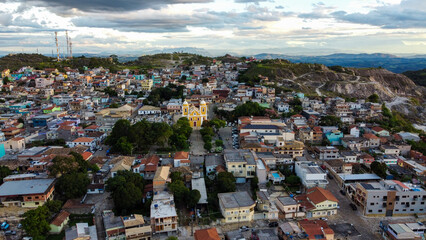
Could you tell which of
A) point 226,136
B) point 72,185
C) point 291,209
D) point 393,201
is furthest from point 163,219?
point 226,136

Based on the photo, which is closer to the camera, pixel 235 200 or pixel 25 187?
pixel 235 200

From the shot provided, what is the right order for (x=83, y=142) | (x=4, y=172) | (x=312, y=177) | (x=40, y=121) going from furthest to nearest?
(x=40, y=121)
(x=83, y=142)
(x=312, y=177)
(x=4, y=172)

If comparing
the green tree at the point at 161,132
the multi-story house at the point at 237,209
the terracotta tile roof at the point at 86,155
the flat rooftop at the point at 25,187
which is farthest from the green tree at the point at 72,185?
the multi-story house at the point at 237,209

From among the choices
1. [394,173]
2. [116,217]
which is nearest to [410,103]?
[394,173]

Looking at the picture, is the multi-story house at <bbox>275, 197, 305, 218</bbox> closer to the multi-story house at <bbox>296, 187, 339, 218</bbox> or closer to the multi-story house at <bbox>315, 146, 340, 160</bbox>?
the multi-story house at <bbox>296, 187, 339, 218</bbox>

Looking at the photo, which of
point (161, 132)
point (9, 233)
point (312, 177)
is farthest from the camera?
point (161, 132)

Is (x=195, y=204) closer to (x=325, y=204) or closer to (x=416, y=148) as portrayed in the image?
(x=325, y=204)

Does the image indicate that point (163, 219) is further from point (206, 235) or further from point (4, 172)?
point (4, 172)
